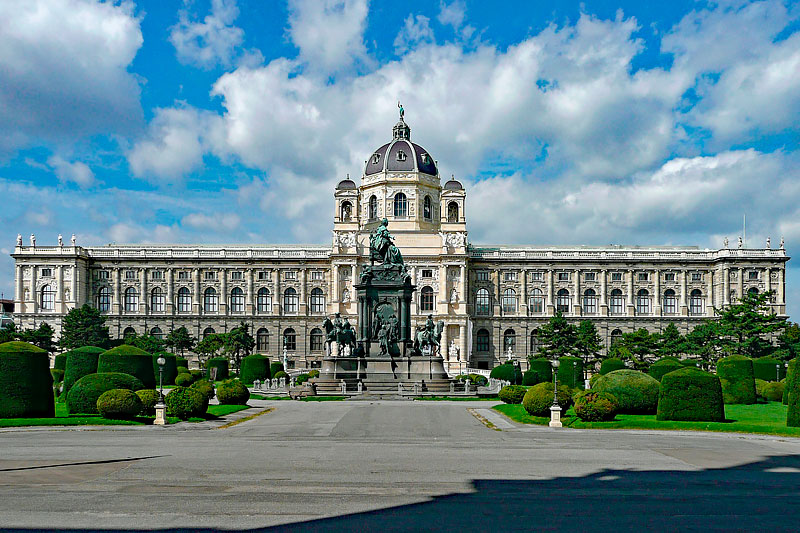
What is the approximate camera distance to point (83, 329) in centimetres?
10356

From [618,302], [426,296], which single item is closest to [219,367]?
[426,296]

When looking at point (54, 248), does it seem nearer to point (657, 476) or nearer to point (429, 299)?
point (429, 299)

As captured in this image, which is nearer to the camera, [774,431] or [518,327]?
[774,431]

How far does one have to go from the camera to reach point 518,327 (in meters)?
116

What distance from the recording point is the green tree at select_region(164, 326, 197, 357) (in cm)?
10418

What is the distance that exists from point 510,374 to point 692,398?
4381cm

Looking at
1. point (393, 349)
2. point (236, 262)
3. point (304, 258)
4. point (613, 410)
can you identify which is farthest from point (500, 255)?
point (613, 410)

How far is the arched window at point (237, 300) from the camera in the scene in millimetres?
118438

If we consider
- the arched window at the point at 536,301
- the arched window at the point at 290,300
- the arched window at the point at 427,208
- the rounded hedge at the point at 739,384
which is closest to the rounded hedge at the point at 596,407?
the rounded hedge at the point at 739,384

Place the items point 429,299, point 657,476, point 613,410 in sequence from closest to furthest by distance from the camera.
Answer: point 657,476
point 613,410
point 429,299

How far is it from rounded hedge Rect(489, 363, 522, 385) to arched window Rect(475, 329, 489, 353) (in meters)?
32.7

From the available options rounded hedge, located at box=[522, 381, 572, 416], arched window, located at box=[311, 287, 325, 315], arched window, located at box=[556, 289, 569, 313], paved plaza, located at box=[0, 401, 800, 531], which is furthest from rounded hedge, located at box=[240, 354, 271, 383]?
arched window, located at box=[556, 289, 569, 313]

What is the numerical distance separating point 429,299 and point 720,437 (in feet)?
271

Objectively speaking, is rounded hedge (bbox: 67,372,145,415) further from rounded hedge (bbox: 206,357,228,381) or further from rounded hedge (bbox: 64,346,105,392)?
rounded hedge (bbox: 206,357,228,381)
